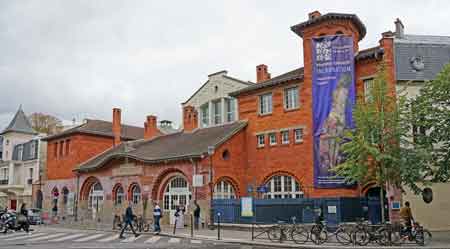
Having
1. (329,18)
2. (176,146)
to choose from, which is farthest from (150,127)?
(329,18)

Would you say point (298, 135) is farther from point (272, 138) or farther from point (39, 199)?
point (39, 199)

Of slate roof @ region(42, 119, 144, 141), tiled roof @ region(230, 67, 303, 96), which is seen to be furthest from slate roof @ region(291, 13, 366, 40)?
slate roof @ region(42, 119, 144, 141)

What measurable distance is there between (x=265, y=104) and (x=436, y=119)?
545 inches

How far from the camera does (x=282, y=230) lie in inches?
818

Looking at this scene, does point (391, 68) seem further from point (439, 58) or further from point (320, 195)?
point (320, 195)

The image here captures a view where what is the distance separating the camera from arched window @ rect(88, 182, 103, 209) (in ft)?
135

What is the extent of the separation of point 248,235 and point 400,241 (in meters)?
7.49

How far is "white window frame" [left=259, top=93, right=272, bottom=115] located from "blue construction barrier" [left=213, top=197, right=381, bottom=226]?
24.2 feet

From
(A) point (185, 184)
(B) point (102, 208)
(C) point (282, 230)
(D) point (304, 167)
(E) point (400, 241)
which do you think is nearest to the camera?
(E) point (400, 241)

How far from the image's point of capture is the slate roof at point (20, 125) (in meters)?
62.0

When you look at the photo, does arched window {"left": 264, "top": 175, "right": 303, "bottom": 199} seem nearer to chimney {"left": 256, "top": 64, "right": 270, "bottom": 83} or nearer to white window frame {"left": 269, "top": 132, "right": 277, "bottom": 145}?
white window frame {"left": 269, "top": 132, "right": 277, "bottom": 145}

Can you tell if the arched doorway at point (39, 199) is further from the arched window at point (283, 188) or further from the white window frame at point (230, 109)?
the arched window at point (283, 188)

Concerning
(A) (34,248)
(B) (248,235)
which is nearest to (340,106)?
(B) (248,235)

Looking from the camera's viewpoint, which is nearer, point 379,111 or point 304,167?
point 379,111
